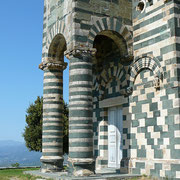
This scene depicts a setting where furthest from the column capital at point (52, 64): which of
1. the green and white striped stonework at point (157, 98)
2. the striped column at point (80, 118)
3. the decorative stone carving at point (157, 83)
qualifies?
the decorative stone carving at point (157, 83)

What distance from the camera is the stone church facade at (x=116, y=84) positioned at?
40.0ft

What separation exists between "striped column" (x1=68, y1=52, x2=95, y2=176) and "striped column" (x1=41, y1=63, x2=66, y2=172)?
8.71 ft

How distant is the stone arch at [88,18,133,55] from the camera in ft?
43.3

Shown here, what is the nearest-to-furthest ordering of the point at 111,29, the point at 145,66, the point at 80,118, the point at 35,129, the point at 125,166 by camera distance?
the point at 80,118 < the point at 145,66 < the point at 125,166 < the point at 111,29 < the point at 35,129

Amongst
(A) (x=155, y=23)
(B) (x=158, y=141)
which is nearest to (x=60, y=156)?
(B) (x=158, y=141)

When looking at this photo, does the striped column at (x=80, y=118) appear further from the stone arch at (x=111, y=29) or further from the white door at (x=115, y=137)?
the white door at (x=115, y=137)

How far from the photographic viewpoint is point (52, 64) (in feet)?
50.8

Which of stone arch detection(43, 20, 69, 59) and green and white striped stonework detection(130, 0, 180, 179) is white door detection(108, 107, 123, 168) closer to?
green and white striped stonework detection(130, 0, 180, 179)

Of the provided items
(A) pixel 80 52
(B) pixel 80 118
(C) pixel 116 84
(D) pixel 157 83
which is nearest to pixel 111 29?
(A) pixel 80 52

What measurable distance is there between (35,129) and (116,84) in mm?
12565

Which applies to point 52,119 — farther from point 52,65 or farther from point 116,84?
point 116,84

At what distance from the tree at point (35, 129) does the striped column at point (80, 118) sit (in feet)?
43.1

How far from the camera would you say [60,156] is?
49.6ft

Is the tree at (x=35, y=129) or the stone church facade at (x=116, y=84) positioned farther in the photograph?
the tree at (x=35, y=129)
